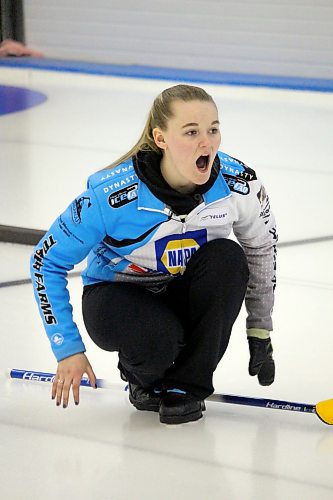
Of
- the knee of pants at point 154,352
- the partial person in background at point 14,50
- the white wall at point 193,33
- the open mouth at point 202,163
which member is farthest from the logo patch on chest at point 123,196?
the partial person in background at point 14,50

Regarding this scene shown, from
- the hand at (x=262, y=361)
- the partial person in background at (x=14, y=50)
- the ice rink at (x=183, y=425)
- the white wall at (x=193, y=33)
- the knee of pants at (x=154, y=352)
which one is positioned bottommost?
the partial person in background at (x=14, y=50)

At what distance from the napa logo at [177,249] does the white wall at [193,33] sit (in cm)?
519

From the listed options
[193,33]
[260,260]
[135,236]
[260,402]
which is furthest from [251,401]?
[193,33]

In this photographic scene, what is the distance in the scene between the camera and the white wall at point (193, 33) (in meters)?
6.74

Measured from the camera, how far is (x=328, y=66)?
266 inches

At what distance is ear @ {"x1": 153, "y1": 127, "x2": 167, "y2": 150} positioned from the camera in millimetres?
1709

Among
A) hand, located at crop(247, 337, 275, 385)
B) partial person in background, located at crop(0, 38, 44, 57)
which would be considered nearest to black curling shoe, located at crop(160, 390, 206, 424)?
hand, located at crop(247, 337, 275, 385)

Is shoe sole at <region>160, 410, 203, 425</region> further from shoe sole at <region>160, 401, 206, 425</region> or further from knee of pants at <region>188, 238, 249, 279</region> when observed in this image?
knee of pants at <region>188, 238, 249, 279</region>

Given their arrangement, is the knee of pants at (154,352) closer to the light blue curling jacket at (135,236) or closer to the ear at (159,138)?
the light blue curling jacket at (135,236)

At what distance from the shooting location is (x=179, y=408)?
5.71 feet

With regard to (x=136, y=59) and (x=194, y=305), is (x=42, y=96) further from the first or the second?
(x=194, y=305)

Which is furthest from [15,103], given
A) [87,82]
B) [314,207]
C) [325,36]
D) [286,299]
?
[286,299]

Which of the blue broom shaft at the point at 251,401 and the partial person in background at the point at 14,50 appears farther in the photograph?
the partial person in background at the point at 14,50

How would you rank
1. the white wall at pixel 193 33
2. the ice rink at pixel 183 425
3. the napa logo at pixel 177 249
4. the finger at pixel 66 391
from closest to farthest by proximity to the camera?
the ice rink at pixel 183 425, the finger at pixel 66 391, the napa logo at pixel 177 249, the white wall at pixel 193 33
